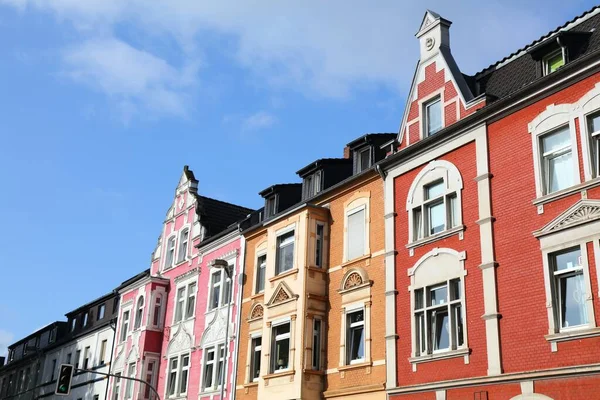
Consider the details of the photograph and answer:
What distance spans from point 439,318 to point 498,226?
324 cm

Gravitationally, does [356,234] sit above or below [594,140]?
above

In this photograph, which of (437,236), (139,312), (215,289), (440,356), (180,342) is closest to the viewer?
(440,356)

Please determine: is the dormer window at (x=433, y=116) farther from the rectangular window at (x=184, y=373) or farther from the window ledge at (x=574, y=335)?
the rectangular window at (x=184, y=373)

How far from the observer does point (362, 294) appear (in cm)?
2403

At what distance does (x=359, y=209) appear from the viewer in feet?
83.3

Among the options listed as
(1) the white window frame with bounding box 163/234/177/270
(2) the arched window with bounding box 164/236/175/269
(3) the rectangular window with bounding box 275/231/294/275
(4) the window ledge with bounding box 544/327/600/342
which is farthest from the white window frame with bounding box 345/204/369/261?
(2) the arched window with bounding box 164/236/175/269

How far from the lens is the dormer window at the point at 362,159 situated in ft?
85.2

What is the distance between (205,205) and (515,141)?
21060 millimetres

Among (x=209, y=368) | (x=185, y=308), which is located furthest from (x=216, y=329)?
(x=185, y=308)

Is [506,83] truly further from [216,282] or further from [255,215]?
[216,282]

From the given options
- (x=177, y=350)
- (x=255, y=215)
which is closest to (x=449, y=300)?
(x=255, y=215)

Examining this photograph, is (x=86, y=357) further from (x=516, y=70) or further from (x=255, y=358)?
(x=516, y=70)

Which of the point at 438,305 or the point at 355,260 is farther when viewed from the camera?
the point at 355,260

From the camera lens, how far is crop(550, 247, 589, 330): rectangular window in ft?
54.9
